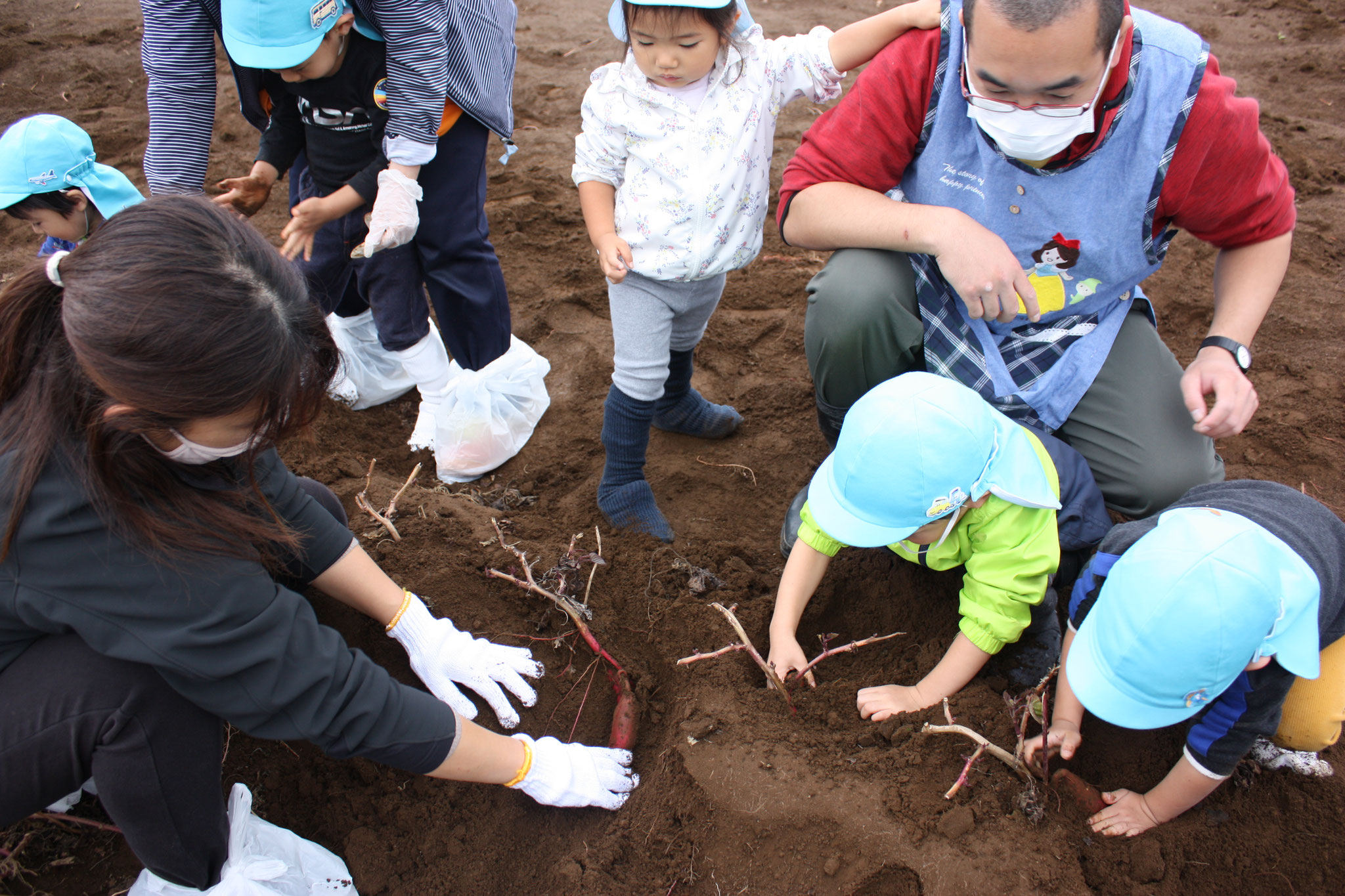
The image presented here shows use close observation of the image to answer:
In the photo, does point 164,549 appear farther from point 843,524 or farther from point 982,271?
point 982,271

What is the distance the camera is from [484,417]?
8.04 feet

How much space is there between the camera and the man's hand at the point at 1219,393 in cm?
156

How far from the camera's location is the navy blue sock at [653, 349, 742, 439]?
7.89 feet

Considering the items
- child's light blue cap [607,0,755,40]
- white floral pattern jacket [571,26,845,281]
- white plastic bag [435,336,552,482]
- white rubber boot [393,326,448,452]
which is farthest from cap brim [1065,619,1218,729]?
white rubber boot [393,326,448,452]

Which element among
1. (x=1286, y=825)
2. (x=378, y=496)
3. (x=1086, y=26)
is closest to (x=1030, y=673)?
(x=1286, y=825)

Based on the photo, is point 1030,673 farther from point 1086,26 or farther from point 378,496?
point 378,496

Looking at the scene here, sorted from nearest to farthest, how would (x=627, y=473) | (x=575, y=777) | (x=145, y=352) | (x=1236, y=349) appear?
(x=145, y=352), (x=575, y=777), (x=1236, y=349), (x=627, y=473)

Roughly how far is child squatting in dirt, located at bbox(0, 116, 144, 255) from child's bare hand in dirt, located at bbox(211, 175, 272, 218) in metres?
0.25

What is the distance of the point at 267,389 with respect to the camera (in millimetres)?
1174

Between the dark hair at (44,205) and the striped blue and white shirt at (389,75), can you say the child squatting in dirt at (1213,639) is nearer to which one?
the striped blue and white shirt at (389,75)

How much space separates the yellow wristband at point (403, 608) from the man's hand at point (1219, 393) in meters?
1.64

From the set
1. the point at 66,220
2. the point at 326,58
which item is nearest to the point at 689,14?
the point at 326,58

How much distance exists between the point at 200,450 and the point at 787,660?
3.78ft

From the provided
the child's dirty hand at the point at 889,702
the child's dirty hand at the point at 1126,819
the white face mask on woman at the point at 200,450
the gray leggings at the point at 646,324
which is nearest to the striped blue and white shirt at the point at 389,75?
the gray leggings at the point at 646,324
